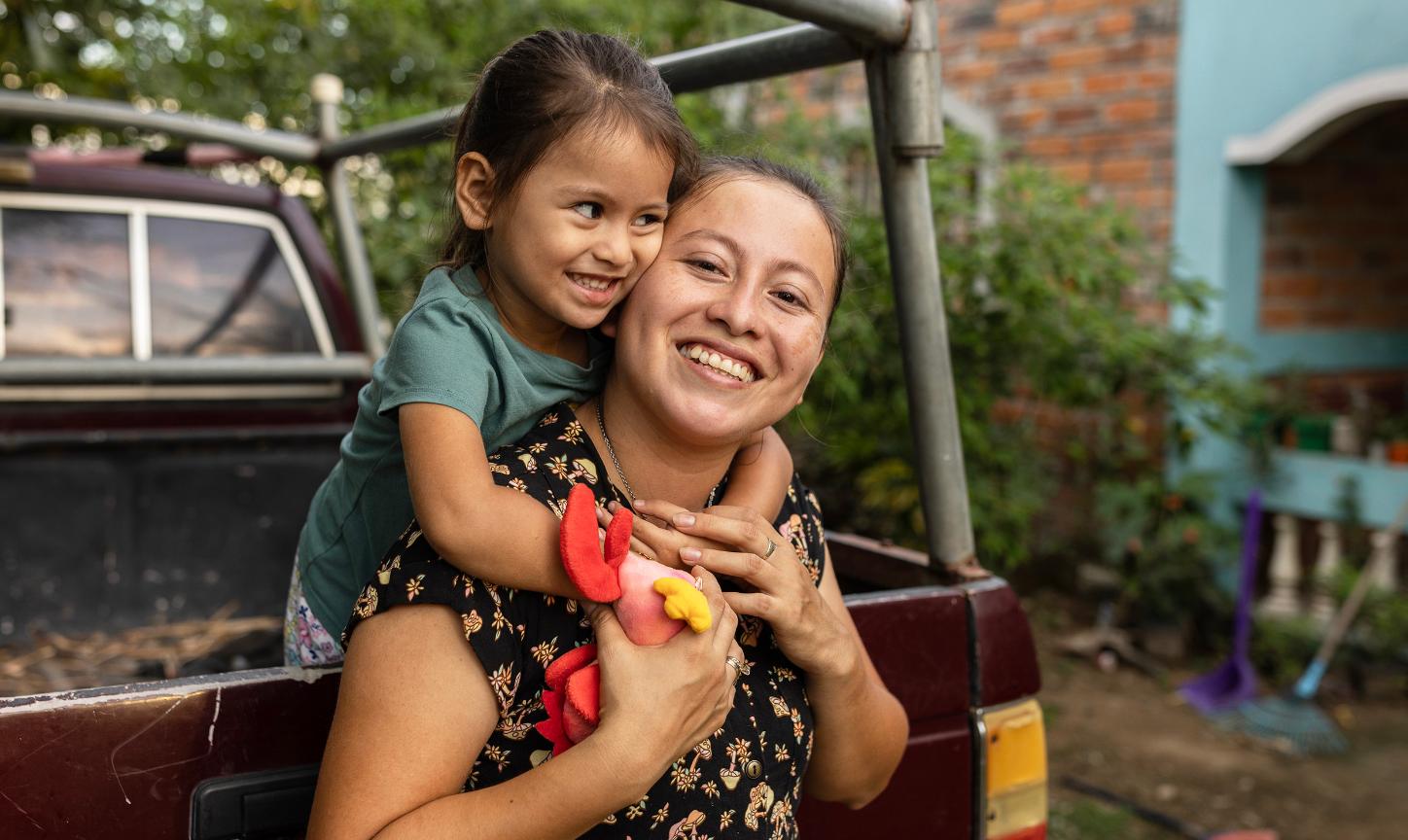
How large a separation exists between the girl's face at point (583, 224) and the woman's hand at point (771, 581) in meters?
0.28

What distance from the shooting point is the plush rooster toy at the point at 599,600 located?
1.21 m

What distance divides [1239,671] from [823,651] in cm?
427

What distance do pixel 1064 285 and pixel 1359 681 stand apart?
2.14 m

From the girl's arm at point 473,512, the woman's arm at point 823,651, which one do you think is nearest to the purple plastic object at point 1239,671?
the woman's arm at point 823,651

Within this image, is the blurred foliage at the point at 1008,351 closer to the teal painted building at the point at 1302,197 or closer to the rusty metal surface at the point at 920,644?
the teal painted building at the point at 1302,197

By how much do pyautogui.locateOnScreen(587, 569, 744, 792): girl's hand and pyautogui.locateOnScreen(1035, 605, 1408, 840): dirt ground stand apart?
304 cm

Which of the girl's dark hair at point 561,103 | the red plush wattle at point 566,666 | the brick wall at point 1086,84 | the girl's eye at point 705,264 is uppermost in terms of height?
the brick wall at point 1086,84

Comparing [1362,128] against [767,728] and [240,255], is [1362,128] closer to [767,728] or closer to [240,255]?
[240,255]

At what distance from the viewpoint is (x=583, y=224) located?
1455 millimetres

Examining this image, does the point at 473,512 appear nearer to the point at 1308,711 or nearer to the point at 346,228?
the point at 346,228

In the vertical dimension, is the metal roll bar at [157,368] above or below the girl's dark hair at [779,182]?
below

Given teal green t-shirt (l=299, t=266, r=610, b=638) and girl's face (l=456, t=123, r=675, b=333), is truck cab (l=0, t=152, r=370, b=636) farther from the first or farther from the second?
girl's face (l=456, t=123, r=675, b=333)

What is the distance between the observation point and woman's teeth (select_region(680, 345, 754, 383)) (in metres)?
1.42

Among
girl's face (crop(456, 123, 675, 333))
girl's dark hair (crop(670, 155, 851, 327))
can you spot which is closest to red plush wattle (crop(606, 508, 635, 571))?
girl's face (crop(456, 123, 675, 333))
